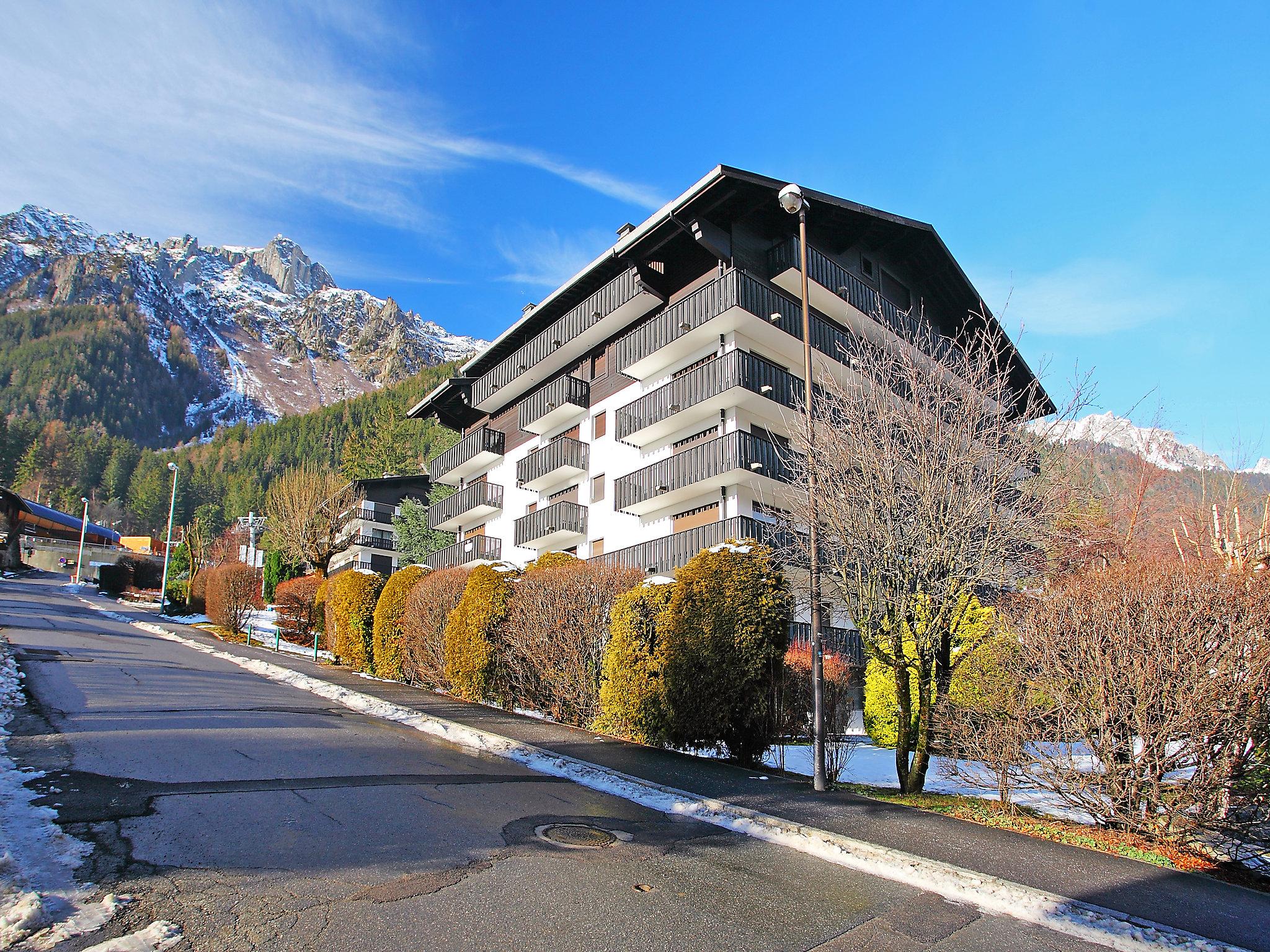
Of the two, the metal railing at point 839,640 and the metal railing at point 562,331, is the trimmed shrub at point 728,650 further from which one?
the metal railing at point 562,331

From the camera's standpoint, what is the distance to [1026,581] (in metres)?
9.90

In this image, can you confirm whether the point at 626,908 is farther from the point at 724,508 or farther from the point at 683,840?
the point at 724,508

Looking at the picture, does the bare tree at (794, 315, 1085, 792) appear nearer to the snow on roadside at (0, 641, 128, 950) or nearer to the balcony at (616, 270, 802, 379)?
the snow on roadside at (0, 641, 128, 950)

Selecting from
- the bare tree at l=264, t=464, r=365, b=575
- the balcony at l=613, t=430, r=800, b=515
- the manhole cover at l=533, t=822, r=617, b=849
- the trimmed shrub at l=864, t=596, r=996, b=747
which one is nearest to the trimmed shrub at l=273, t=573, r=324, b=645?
the bare tree at l=264, t=464, r=365, b=575

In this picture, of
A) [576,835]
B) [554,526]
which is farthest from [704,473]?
[576,835]

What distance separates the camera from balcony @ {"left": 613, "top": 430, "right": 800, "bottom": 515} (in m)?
20.5

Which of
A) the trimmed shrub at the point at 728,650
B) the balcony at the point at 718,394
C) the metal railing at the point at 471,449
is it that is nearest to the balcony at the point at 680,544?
the balcony at the point at 718,394

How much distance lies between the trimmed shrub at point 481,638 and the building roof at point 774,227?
13.0 m

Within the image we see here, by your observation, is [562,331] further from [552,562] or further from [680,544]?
[552,562]

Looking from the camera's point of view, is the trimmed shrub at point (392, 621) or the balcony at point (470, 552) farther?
the balcony at point (470, 552)

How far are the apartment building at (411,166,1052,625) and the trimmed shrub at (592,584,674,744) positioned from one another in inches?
132

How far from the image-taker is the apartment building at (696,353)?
70.5 feet

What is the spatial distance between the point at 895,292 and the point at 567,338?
13232 mm

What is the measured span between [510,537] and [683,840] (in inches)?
1132
